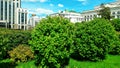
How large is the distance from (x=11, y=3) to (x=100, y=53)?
292ft

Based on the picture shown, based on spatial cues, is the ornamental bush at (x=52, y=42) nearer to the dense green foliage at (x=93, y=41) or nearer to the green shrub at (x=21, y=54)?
the green shrub at (x=21, y=54)

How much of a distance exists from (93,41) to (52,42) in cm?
495

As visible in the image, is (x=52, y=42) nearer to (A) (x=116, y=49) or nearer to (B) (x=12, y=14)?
(A) (x=116, y=49)

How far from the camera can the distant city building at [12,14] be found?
97250 millimetres

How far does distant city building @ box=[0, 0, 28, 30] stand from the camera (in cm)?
9725

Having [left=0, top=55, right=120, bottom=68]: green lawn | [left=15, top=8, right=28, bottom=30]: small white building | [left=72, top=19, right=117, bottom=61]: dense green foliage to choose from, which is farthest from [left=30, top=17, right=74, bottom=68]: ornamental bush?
[left=15, top=8, right=28, bottom=30]: small white building

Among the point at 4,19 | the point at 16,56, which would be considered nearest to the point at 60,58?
the point at 16,56

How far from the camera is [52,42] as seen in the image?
44.0 ft

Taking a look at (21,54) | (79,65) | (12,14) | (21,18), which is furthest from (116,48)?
(21,18)

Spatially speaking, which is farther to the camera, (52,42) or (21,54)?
(21,54)

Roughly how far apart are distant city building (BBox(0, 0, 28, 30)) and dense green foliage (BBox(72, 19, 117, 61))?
266 ft

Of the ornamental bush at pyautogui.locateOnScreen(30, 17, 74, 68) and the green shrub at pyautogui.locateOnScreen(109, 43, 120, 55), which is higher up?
the ornamental bush at pyautogui.locateOnScreen(30, 17, 74, 68)

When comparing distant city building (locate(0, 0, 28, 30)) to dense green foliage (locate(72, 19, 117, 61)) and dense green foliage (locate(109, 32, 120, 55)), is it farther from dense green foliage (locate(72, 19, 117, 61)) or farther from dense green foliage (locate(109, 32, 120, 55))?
dense green foliage (locate(72, 19, 117, 61))

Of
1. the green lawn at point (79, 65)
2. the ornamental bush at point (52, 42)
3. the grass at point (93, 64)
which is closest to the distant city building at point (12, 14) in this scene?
the green lawn at point (79, 65)
